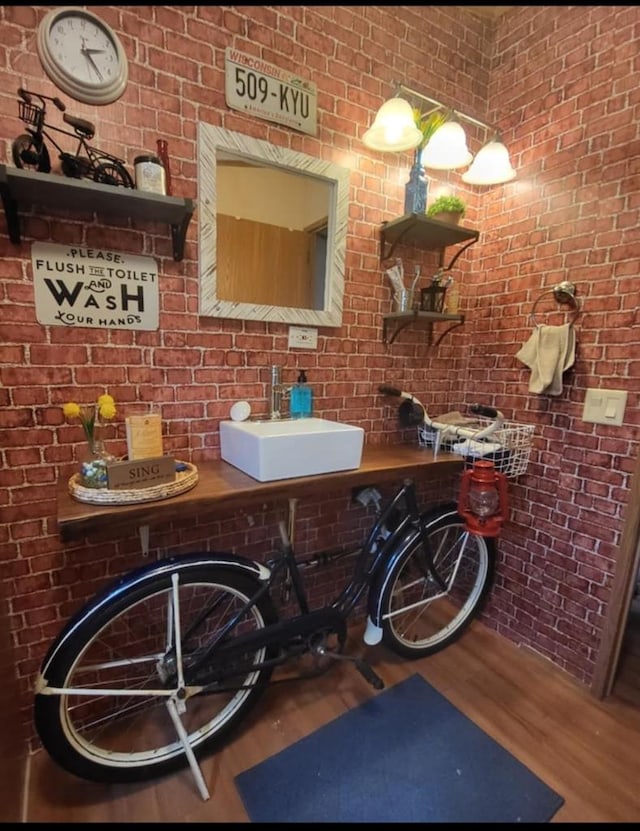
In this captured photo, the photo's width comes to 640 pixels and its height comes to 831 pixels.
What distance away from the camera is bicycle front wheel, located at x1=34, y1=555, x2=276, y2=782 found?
111cm

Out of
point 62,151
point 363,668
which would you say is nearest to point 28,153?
point 62,151

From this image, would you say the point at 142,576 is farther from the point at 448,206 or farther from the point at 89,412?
the point at 448,206

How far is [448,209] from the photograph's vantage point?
1.74 metres

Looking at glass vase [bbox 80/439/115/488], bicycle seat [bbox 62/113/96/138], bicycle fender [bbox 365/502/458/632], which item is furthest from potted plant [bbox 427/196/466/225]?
glass vase [bbox 80/439/115/488]

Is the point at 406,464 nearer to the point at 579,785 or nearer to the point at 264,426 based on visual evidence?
the point at 264,426

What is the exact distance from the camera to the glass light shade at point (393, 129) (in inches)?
58.7

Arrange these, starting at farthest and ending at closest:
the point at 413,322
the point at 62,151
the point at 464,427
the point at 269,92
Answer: the point at 413,322 → the point at 464,427 → the point at 269,92 → the point at 62,151

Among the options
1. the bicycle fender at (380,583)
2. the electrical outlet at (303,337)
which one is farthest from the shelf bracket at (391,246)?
the bicycle fender at (380,583)

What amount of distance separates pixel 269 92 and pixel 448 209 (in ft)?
2.92

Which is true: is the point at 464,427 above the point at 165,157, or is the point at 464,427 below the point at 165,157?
below

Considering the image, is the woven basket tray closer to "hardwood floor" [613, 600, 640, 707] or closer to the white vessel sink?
the white vessel sink

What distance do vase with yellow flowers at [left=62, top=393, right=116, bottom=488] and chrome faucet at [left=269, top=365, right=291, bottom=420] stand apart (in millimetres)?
601

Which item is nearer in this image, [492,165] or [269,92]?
[269,92]

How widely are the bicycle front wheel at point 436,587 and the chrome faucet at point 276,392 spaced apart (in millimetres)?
829
